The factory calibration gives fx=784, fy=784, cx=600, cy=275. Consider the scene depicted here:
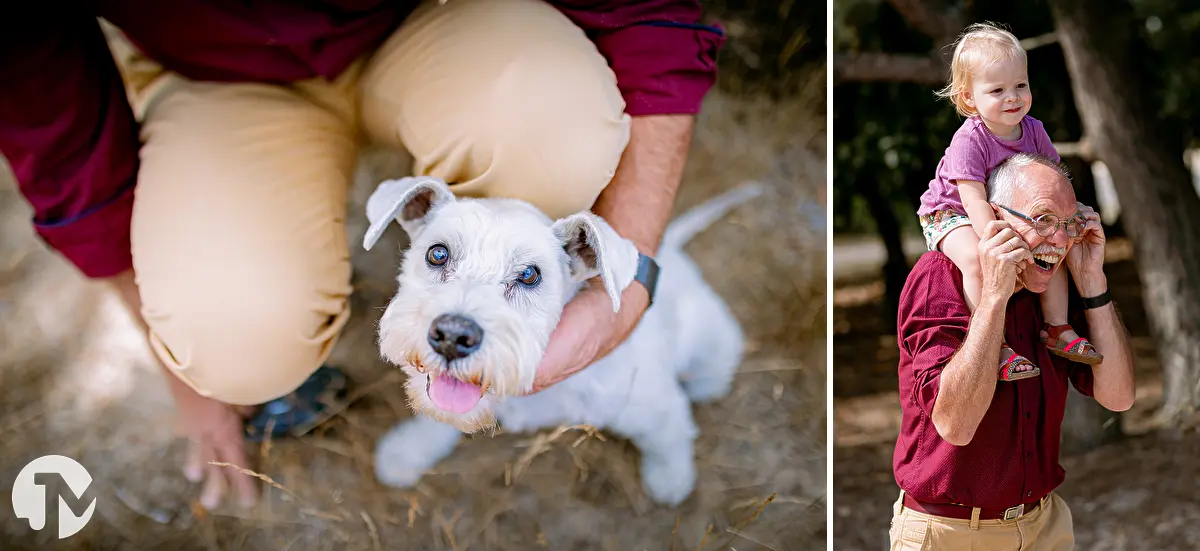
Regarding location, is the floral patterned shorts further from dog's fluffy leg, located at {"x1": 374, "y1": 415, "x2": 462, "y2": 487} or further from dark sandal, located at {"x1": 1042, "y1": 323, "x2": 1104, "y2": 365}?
dog's fluffy leg, located at {"x1": 374, "y1": 415, "x2": 462, "y2": 487}

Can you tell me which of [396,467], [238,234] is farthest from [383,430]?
[238,234]

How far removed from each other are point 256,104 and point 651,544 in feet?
3.34

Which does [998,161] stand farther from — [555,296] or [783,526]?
[783,526]

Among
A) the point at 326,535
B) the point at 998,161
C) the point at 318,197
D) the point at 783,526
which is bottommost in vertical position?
the point at 326,535

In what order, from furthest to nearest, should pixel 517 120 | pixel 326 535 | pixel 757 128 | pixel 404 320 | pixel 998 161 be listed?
pixel 757 128, pixel 326 535, pixel 517 120, pixel 404 320, pixel 998 161

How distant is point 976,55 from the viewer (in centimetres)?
72

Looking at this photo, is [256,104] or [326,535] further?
[326,535]

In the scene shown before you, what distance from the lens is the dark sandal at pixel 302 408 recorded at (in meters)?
1.56

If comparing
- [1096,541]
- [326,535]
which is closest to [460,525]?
[326,535]

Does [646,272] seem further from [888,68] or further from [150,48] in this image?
[150,48]

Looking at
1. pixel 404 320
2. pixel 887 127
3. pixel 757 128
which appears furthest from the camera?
pixel 757 128

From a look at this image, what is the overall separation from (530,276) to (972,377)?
1.73ft

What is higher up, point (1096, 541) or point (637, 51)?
point (637, 51)

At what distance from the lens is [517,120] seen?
42.8 inches
